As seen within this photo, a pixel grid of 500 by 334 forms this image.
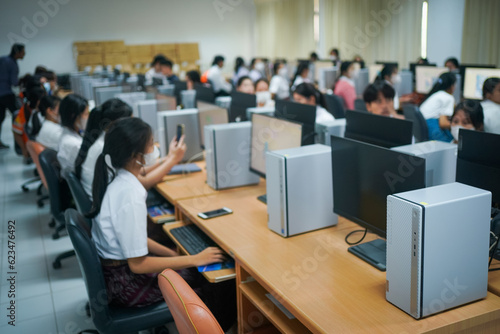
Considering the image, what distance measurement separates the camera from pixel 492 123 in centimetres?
335

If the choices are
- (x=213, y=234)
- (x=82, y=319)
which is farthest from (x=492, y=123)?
(x=82, y=319)

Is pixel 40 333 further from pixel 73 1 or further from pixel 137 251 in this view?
pixel 73 1

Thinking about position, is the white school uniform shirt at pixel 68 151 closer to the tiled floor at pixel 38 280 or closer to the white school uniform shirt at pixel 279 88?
the tiled floor at pixel 38 280

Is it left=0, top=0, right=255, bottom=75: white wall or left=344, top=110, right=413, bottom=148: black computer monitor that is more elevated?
left=0, top=0, right=255, bottom=75: white wall

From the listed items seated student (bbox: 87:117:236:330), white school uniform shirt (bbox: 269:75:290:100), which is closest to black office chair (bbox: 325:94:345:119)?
white school uniform shirt (bbox: 269:75:290:100)

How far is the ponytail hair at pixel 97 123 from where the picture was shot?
2.77m

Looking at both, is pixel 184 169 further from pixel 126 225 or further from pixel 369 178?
pixel 369 178

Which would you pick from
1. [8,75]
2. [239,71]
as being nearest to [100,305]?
[8,75]

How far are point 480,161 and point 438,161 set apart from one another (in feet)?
0.46

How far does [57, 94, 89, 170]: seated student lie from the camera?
3.13 m

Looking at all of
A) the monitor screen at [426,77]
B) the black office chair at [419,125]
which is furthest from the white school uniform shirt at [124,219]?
the monitor screen at [426,77]

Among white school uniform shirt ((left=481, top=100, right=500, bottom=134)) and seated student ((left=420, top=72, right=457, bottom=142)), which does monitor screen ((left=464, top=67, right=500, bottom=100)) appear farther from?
white school uniform shirt ((left=481, top=100, right=500, bottom=134))

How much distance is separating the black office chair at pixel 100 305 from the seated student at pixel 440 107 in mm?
2807

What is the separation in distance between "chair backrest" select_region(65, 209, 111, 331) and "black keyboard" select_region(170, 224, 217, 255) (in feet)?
1.38
